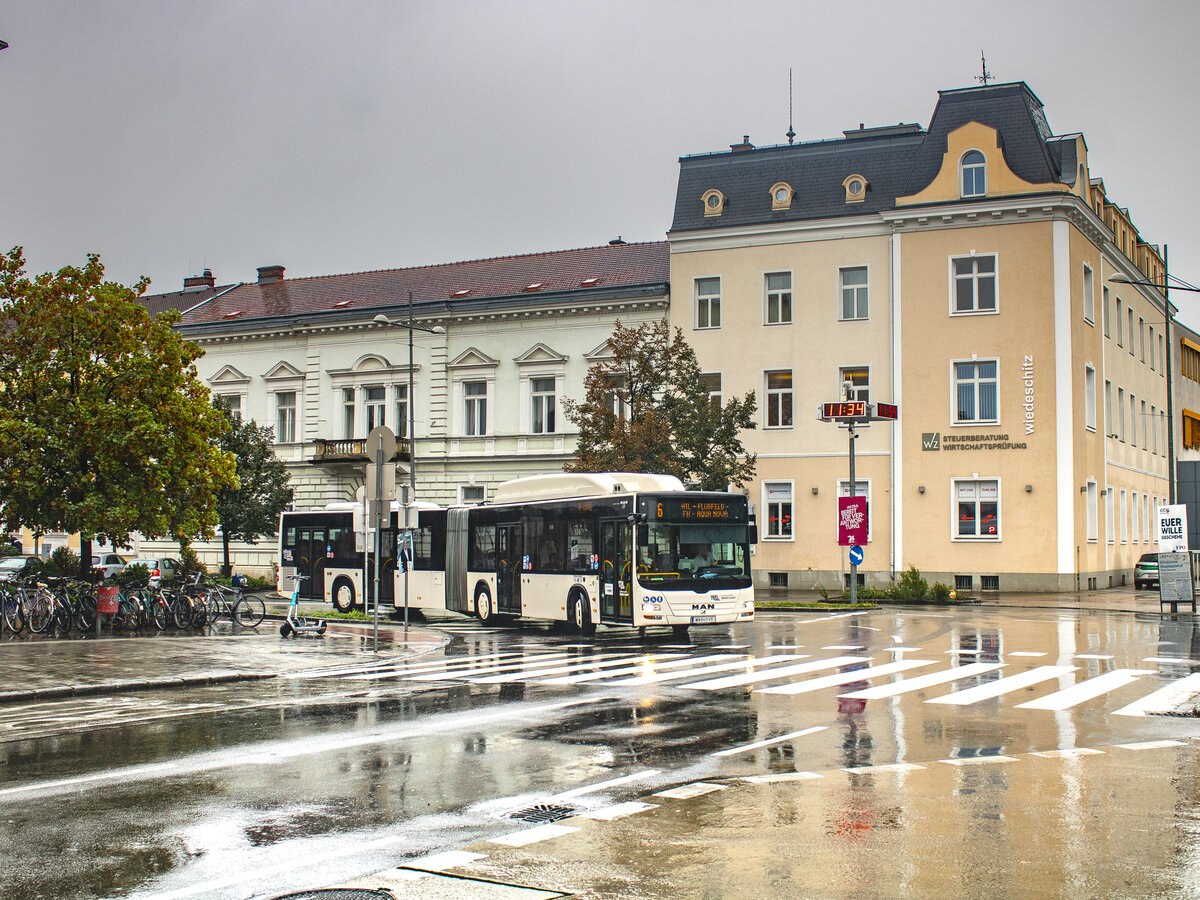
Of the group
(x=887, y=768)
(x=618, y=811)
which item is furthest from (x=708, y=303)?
(x=618, y=811)

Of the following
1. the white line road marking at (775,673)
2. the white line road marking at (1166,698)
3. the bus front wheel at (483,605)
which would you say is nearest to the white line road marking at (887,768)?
the white line road marking at (1166,698)

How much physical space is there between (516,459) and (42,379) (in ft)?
85.8

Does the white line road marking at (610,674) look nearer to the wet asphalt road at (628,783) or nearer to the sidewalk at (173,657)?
the wet asphalt road at (628,783)

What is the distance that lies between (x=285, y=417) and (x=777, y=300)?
22566 millimetres

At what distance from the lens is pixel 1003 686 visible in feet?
49.1

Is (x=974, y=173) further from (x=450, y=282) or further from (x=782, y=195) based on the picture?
(x=450, y=282)

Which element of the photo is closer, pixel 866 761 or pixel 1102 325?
pixel 866 761

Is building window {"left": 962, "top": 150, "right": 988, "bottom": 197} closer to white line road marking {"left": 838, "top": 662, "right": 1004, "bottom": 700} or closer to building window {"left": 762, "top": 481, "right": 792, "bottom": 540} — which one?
building window {"left": 762, "top": 481, "right": 792, "bottom": 540}

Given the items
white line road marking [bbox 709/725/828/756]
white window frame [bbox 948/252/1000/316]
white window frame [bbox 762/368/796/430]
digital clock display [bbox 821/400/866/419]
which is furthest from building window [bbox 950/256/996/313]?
white line road marking [bbox 709/725/828/756]

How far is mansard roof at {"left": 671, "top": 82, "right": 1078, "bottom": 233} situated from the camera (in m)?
42.6

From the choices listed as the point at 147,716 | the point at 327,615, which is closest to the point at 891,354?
the point at 327,615

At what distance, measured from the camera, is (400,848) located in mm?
6887

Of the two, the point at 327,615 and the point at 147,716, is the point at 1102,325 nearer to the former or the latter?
the point at 327,615

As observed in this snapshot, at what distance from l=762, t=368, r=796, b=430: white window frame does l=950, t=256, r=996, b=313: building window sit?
621 centimetres
